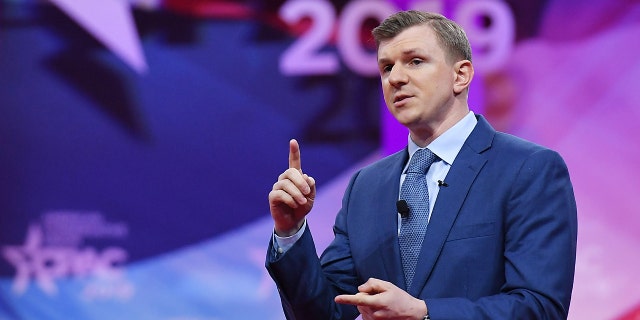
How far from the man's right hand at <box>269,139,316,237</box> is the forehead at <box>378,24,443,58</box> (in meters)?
0.35

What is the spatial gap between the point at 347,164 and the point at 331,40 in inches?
23.0

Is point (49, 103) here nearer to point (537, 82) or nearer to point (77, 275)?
point (77, 275)

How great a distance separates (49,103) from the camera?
3.89 metres

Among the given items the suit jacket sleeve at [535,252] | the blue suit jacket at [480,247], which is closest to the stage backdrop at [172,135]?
the blue suit jacket at [480,247]

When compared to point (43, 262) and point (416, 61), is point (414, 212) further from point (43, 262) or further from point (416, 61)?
point (43, 262)

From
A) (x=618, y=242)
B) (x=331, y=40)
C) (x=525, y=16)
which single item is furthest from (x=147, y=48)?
(x=618, y=242)

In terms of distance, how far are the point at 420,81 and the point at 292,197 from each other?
42 centimetres

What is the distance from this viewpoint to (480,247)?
1744mm

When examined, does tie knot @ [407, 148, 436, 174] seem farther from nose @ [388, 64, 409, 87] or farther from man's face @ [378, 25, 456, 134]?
nose @ [388, 64, 409, 87]

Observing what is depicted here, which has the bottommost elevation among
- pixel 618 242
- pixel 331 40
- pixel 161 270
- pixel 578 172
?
pixel 618 242

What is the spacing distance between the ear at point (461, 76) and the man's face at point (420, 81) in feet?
0.04

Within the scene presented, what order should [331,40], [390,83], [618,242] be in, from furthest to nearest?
[331,40], [618,242], [390,83]

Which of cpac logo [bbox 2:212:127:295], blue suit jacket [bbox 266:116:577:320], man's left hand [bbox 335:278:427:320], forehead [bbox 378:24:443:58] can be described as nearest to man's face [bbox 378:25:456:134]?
forehead [bbox 378:24:443:58]

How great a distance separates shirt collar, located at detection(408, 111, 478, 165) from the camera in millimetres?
1907
